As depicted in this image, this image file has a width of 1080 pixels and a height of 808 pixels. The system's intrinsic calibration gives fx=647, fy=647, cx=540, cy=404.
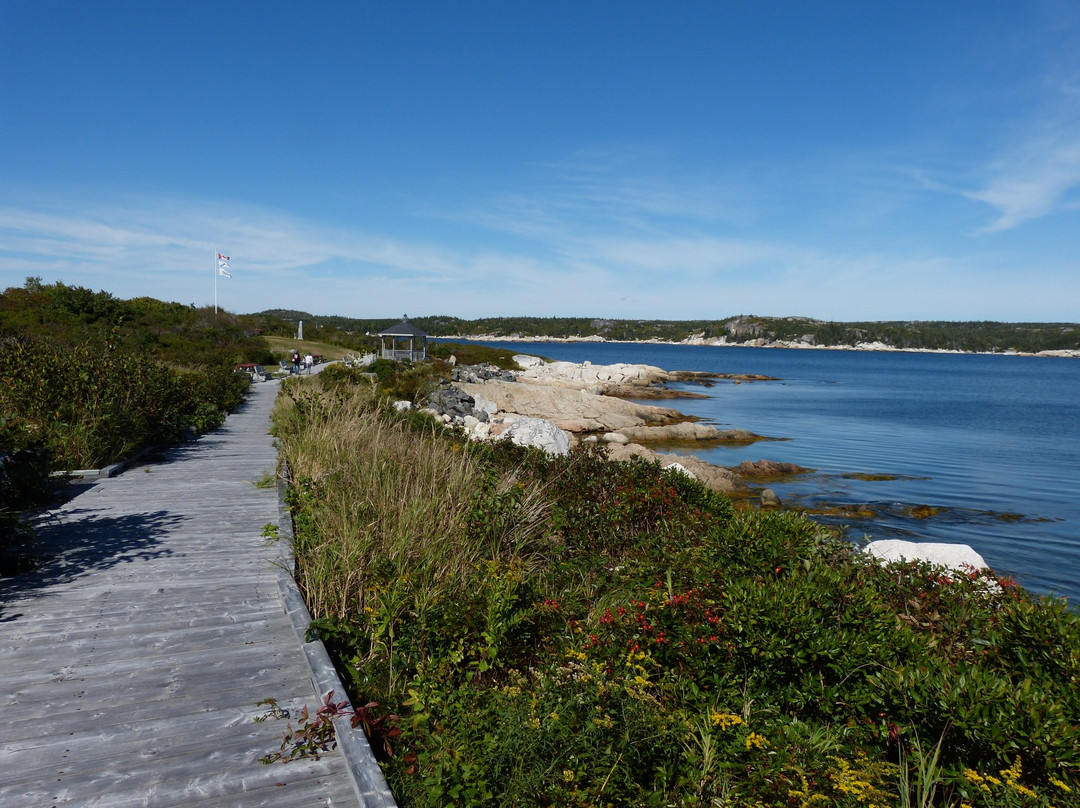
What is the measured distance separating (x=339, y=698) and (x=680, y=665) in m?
2.05

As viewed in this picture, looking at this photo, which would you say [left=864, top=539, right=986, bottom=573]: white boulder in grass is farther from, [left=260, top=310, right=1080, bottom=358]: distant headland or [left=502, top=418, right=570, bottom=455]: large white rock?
[left=260, top=310, right=1080, bottom=358]: distant headland

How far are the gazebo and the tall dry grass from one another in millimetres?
27930

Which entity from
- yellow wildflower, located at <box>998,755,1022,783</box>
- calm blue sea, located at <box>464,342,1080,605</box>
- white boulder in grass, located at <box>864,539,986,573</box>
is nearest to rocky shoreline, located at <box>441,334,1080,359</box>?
calm blue sea, located at <box>464,342,1080,605</box>

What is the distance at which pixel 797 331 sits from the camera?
550ft

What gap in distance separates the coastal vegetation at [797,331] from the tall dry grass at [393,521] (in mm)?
138353

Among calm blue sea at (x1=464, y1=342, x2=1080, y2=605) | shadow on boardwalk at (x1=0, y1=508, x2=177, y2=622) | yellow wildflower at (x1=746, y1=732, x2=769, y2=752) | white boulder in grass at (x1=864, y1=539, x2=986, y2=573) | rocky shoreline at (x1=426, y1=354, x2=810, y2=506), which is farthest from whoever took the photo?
rocky shoreline at (x1=426, y1=354, x2=810, y2=506)

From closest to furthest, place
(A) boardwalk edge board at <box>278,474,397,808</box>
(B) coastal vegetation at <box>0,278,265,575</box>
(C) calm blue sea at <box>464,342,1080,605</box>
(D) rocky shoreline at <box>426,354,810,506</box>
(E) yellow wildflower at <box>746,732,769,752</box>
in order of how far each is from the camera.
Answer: (A) boardwalk edge board at <box>278,474,397,808</box> < (E) yellow wildflower at <box>746,732,769,752</box> < (B) coastal vegetation at <box>0,278,265,575</box> < (C) calm blue sea at <box>464,342,1080,605</box> < (D) rocky shoreline at <box>426,354,810,506</box>

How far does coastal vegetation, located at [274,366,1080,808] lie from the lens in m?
2.86

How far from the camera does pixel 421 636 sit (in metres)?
4.15

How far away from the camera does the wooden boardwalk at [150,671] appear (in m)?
2.84

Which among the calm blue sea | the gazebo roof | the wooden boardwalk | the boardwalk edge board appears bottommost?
the calm blue sea

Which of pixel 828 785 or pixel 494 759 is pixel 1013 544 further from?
pixel 494 759

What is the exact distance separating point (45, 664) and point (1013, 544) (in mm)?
14692

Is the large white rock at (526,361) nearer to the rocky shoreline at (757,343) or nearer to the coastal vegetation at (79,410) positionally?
the coastal vegetation at (79,410)
